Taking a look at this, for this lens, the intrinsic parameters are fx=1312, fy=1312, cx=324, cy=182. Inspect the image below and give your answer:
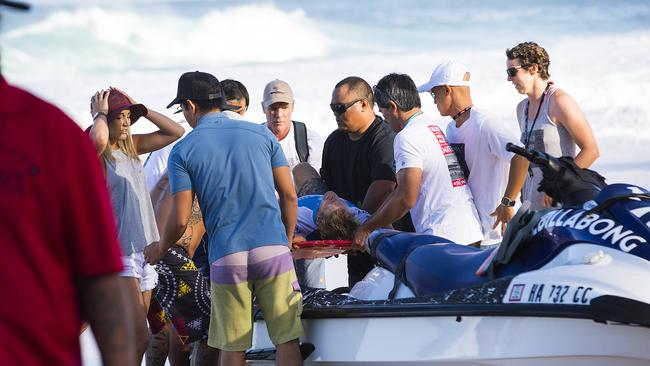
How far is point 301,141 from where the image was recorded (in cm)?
801

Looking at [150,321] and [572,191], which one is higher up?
[572,191]

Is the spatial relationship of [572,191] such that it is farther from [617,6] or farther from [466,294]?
[617,6]

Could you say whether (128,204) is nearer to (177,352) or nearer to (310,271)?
(177,352)

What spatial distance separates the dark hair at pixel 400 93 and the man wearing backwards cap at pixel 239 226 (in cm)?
112

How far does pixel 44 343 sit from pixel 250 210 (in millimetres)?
3304

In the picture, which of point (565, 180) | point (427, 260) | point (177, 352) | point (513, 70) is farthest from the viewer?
point (177, 352)

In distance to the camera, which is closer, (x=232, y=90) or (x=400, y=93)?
(x=400, y=93)

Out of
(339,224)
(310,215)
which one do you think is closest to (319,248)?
(339,224)

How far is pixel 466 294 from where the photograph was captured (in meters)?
4.84

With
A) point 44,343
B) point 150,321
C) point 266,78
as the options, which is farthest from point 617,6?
point 44,343

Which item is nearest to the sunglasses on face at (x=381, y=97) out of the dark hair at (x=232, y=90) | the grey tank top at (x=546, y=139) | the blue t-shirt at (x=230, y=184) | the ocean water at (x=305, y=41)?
the grey tank top at (x=546, y=139)

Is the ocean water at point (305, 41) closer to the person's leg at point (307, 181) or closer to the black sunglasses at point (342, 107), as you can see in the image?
the person's leg at point (307, 181)

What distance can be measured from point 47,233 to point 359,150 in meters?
4.95

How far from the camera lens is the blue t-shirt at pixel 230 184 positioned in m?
5.60
